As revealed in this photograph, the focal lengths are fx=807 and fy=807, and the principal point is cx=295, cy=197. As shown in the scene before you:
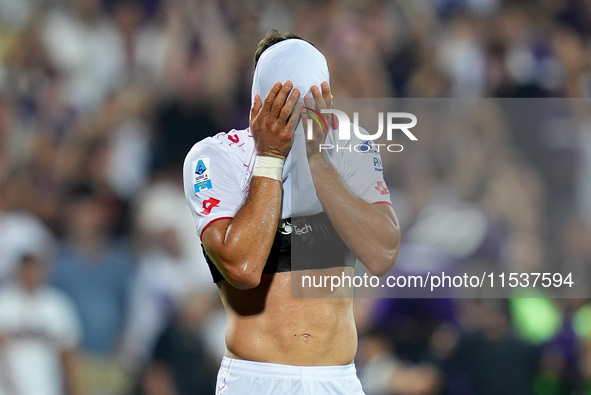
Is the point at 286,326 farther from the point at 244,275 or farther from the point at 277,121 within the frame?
the point at 277,121

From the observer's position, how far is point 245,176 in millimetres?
3371

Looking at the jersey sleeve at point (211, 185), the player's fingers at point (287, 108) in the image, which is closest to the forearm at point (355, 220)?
the player's fingers at point (287, 108)

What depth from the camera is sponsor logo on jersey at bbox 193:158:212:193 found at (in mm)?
3254

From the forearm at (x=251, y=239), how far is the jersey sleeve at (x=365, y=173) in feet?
1.42

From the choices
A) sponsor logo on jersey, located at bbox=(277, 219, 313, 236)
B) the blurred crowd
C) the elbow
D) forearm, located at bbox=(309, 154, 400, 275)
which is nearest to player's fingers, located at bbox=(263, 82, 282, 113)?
forearm, located at bbox=(309, 154, 400, 275)

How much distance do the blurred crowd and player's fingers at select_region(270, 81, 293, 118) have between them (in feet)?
9.18

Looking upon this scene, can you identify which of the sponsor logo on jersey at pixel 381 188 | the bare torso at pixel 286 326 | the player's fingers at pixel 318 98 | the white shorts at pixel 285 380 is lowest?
the white shorts at pixel 285 380

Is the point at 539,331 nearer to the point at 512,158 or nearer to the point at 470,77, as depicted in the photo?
the point at 512,158

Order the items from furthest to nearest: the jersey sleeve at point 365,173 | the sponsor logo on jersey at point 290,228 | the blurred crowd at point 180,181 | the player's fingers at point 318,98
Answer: the blurred crowd at point 180,181 < the jersey sleeve at point 365,173 < the sponsor logo on jersey at point 290,228 < the player's fingers at point 318,98

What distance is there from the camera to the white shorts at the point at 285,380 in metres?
3.12

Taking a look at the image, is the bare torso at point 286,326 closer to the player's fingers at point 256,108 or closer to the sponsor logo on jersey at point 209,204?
the sponsor logo on jersey at point 209,204

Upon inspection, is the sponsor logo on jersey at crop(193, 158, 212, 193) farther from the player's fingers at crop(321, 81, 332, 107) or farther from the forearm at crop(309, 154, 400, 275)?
the player's fingers at crop(321, 81, 332, 107)

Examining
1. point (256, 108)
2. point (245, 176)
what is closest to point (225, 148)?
point (245, 176)

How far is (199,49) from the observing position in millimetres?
8047
